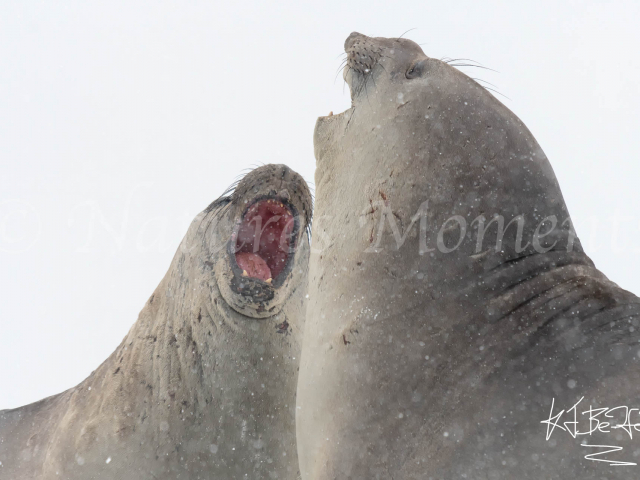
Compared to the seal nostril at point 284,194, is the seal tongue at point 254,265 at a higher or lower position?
lower

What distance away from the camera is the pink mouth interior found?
381 centimetres

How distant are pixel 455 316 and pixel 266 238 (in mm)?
1753

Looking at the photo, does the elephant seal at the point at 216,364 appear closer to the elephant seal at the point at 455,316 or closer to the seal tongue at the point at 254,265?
the seal tongue at the point at 254,265

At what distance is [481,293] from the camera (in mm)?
2385

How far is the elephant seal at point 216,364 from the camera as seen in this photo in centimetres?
348

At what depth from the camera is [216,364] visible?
11.7 feet

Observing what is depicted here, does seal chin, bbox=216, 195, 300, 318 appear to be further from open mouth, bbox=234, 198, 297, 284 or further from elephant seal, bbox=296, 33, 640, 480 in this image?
elephant seal, bbox=296, 33, 640, 480

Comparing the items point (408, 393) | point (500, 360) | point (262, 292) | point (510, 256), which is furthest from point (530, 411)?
point (262, 292)
